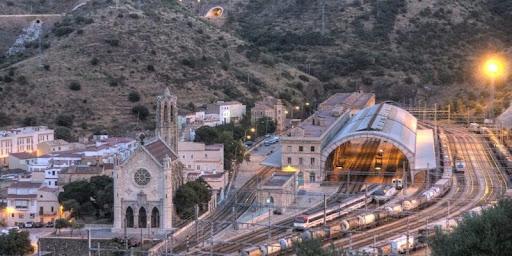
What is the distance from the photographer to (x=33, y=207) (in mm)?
40469

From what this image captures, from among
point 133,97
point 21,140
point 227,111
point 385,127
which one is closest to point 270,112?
point 227,111

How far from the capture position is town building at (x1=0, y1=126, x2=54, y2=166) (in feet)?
178

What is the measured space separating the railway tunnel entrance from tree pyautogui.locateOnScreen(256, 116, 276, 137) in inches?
368

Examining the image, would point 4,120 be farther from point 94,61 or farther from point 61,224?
point 61,224

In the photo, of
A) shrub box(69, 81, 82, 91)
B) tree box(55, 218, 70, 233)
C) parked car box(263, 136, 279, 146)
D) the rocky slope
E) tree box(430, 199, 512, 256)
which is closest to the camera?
tree box(430, 199, 512, 256)

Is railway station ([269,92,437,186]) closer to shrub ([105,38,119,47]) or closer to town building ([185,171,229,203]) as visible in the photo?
town building ([185,171,229,203])

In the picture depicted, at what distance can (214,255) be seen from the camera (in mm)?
28344

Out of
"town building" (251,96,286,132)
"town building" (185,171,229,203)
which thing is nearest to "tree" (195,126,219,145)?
"town building" (185,171,229,203)

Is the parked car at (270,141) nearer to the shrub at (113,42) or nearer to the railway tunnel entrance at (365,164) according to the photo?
the railway tunnel entrance at (365,164)

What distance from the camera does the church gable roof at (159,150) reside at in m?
37.3

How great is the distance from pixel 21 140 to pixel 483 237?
40.7 meters

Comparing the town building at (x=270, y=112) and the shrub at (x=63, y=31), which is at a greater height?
the shrub at (x=63, y=31)

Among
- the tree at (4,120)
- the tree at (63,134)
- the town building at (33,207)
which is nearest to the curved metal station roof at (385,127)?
the town building at (33,207)

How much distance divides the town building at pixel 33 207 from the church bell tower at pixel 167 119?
6258mm
